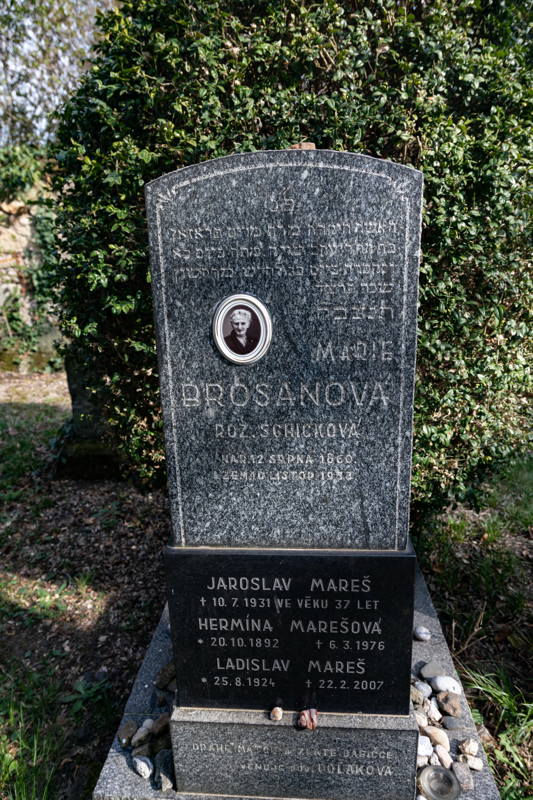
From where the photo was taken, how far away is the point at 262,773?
238cm

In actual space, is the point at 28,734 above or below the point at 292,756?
below

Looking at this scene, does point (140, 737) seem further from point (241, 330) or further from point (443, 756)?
point (241, 330)

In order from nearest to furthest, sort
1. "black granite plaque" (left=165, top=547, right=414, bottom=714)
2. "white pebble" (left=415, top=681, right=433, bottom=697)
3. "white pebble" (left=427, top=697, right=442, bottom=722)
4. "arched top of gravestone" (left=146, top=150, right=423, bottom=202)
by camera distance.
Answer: "arched top of gravestone" (left=146, top=150, right=423, bottom=202) → "black granite plaque" (left=165, top=547, right=414, bottom=714) → "white pebble" (left=427, top=697, right=442, bottom=722) → "white pebble" (left=415, top=681, right=433, bottom=697)

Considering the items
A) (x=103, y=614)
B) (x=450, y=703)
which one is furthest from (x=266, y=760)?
(x=103, y=614)

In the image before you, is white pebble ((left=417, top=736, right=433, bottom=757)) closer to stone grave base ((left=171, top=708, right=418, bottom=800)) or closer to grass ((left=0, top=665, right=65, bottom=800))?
stone grave base ((left=171, top=708, right=418, bottom=800))

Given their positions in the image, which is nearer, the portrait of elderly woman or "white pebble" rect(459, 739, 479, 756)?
the portrait of elderly woman

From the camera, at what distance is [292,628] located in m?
2.37

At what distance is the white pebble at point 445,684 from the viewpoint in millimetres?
2771

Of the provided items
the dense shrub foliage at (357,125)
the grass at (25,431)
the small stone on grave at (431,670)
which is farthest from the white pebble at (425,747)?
the grass at (25,431)

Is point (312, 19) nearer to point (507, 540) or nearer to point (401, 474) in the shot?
point (401, 474)

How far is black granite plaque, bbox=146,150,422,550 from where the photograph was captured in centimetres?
206

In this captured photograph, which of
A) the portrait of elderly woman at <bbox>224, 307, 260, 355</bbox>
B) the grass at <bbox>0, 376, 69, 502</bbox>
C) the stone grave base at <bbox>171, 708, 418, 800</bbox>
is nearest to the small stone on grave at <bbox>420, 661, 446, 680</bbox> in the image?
the stone grave base at <bbox>171, 708, 418, 800</bbox>

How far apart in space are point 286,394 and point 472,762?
73.5 inches

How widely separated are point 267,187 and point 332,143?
122 centimetres
